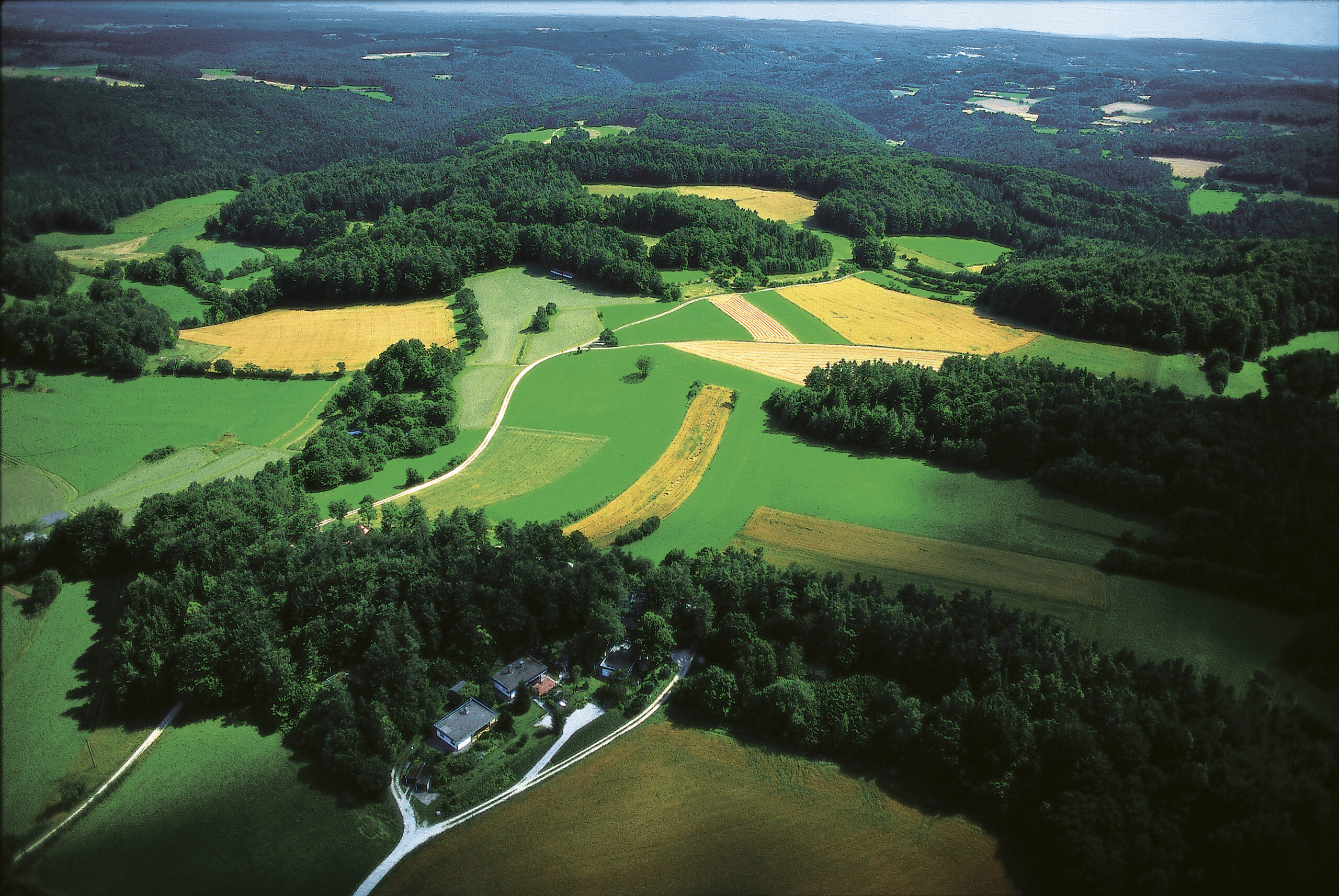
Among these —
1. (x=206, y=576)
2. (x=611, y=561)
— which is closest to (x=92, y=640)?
(x=206, y=576)

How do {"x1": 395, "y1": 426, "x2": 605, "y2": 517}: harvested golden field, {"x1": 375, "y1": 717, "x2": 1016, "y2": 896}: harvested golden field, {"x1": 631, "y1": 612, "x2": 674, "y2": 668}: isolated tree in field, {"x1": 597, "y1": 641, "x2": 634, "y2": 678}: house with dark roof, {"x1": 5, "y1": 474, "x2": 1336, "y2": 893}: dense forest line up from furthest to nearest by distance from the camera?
{"x1": 395, "y1": 426, "x2": 605, "y2": 517}: harvested golden field, {"x1": 631, "y1": 612, "x2": 674, "y2": 668}: isolated tree in field, {"x1": 597, "y1": 641, "x2": 634, "y2": 678}: house with dark roof, {"x1": 375, "y1": 717, "x2": 1016, "y2": 896}: harvested golden field, {"x1": 5, "y1": 474, "x2": 1336, "y2": 893}: dense forest

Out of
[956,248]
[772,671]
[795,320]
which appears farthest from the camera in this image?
[956,248]

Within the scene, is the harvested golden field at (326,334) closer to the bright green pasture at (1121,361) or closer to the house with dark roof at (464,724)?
the house with dark roof at (464,724)

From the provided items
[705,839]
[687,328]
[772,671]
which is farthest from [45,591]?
[687,328]

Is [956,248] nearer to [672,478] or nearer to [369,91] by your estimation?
[672,478]

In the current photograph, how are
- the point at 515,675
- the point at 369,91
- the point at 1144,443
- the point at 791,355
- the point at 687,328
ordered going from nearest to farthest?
1. the point at 515,675
2. the point at 1144,443
3. the point at 791,355
4. the point at 687,328
5. the point at 369,91

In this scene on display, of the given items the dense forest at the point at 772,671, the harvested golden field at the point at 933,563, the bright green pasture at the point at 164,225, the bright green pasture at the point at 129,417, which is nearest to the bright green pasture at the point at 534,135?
the bright green pasture at the point at 164,225

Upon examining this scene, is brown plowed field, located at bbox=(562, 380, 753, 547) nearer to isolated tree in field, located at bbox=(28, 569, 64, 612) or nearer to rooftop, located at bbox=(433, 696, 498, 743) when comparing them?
rooftop, located at bbox=(433, 696, 498, 743)

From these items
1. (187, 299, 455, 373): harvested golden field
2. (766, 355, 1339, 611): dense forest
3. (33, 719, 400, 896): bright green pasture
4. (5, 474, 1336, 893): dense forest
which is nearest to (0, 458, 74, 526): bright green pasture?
(5, 474, 1336, 893): dense forest
